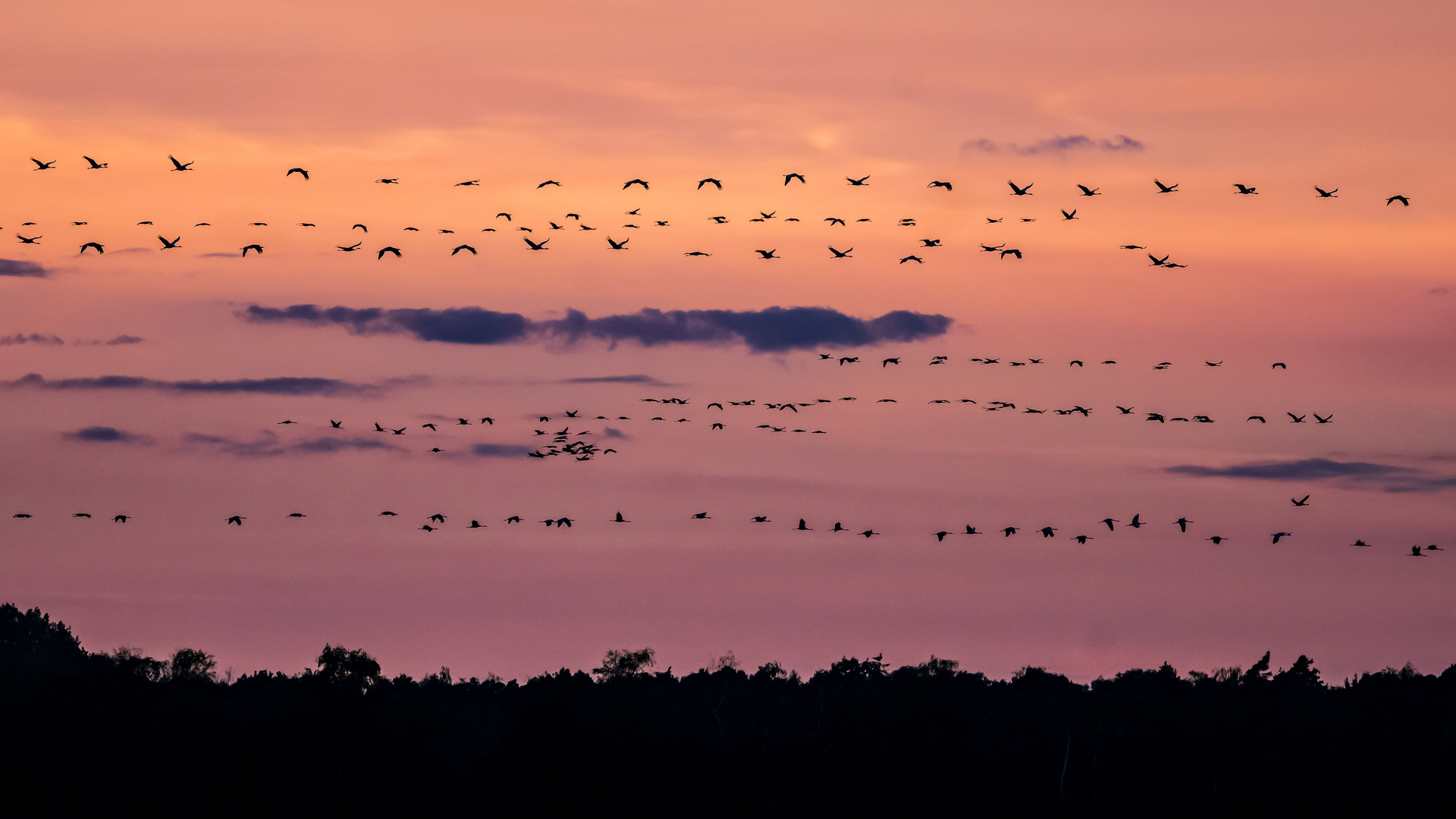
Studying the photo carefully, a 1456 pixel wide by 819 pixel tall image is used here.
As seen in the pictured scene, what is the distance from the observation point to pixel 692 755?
132125mm

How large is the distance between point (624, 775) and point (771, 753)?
13454 mm

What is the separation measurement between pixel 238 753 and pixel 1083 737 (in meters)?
62.2

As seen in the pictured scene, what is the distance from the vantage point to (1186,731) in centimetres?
13938

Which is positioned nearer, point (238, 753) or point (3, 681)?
point (238, 753)

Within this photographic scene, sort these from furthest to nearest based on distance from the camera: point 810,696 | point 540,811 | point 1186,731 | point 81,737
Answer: point 810,696 < point 1186,731 < point 81,737 < point 540,811

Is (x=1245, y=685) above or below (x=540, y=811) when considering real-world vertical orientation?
above

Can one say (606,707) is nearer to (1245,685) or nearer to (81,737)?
(81,737)

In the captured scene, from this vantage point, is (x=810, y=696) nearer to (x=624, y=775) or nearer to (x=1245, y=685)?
(x=624, y=775)

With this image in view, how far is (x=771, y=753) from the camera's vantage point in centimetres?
13412

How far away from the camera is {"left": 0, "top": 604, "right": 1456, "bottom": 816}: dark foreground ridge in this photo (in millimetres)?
124688

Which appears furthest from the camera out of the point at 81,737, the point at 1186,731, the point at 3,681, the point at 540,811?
the point at 3,681

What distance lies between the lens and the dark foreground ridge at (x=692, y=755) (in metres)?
125

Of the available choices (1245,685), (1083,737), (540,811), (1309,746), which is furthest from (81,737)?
(1245,685)

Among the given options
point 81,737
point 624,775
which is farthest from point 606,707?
point 81,737
